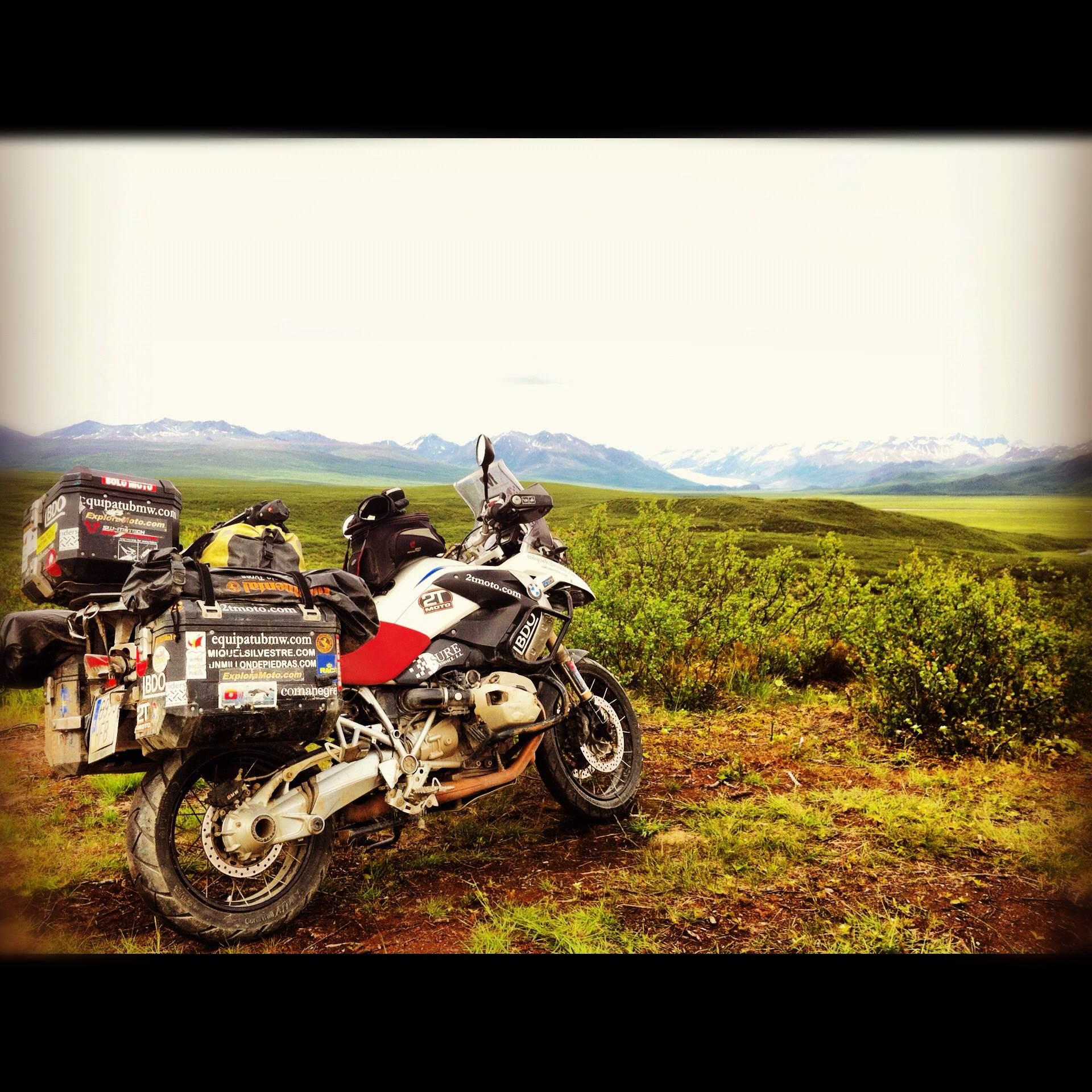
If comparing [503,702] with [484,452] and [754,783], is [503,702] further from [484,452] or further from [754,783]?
[754,783]

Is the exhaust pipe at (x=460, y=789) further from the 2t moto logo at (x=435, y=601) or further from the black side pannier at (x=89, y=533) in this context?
the black side pannier at (x=89, y=533)

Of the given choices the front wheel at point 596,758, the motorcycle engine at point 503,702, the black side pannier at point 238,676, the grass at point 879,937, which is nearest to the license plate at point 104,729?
the black side pannier at point 238,676

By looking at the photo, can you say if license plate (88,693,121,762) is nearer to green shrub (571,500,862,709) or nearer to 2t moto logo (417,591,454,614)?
2t moto logo (417,591,454,614)

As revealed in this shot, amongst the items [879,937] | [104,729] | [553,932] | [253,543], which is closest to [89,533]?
[253,543]

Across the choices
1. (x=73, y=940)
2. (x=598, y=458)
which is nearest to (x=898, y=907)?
(x=73, y=940)

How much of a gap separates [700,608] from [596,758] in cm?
239

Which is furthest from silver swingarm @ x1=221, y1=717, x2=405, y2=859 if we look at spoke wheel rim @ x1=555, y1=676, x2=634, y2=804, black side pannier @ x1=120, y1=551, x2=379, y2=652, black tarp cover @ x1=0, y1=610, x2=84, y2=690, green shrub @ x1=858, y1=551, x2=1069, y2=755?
green shrub @ x1=858, y1=551, x2=1069, y2=755

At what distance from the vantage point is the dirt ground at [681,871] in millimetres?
3361

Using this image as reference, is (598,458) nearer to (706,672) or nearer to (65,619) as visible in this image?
(706,672)

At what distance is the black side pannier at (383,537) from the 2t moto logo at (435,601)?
0.18 meters

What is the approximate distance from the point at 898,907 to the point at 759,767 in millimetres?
1425

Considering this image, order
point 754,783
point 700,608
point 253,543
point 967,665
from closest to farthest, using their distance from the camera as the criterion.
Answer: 1. point 253,543
2. point 754,783
3. point 967,665
4. point 700,608

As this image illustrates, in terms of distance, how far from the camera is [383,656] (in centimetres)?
346

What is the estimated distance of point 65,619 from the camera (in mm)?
3117
